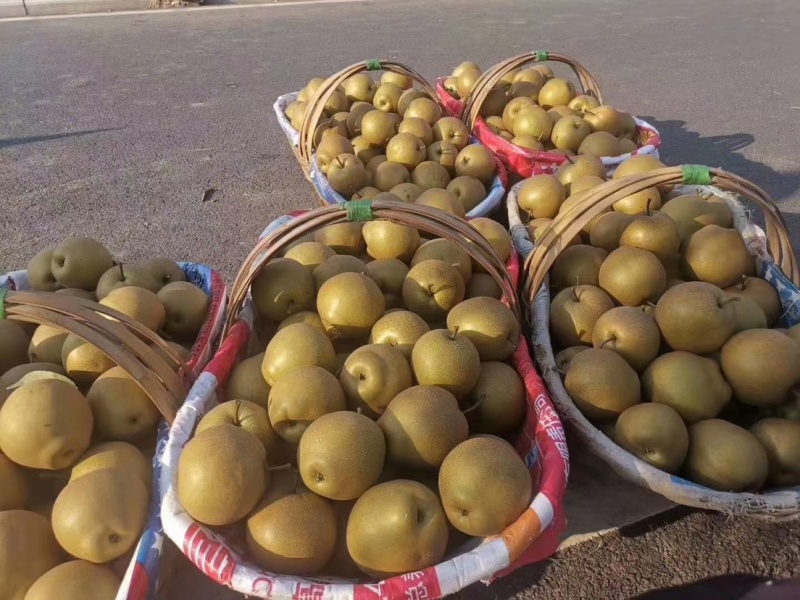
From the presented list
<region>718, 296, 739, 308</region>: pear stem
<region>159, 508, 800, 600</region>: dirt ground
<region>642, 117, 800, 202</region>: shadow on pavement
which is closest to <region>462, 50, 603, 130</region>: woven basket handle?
<region>642, 117, 800, 202</region>: shadow on pavement

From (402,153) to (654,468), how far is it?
83.8 inches

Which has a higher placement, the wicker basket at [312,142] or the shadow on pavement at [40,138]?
the wicker basket at [312,142]

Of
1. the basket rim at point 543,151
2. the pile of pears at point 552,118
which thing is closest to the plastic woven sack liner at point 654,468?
the basket rim at point 543,151

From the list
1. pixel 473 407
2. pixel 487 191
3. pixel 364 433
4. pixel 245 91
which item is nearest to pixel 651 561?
pixel 473 407

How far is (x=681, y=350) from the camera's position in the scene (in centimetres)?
197

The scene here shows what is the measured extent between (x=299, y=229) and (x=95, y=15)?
10.6m

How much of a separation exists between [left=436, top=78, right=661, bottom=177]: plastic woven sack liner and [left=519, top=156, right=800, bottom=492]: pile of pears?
95cm

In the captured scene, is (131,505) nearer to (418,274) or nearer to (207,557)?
(207,557)

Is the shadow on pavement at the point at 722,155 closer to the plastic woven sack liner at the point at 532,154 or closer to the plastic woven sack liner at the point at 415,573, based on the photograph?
the plastic woven sack liner at the point at 532,154

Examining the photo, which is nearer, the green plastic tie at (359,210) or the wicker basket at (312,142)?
the green plastic tie at (359,210)

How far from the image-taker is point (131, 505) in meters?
1.49

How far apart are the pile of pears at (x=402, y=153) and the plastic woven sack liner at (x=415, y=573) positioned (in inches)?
51.6

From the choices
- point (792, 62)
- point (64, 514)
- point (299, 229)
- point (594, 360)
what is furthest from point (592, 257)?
point (792, 62)

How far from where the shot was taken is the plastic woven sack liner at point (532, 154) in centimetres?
331
